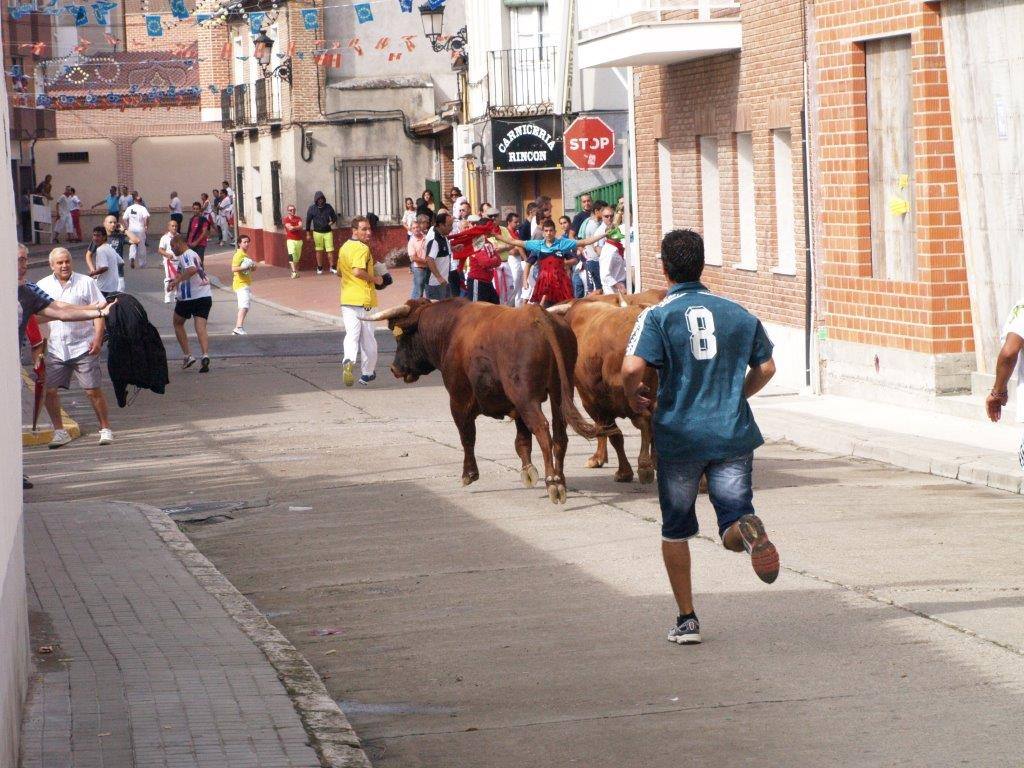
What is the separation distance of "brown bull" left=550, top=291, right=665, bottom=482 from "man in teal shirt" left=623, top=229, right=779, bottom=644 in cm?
435

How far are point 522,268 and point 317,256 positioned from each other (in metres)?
18.0

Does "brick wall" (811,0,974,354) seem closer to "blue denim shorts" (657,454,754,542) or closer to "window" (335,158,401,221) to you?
"blue denim shorts" (657,454,754,542)

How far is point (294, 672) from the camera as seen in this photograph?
743cm

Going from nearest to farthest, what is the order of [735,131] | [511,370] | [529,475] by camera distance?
1. [511,370]
2. [529,475]
3. [735,131]

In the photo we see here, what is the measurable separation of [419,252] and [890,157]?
8756mm

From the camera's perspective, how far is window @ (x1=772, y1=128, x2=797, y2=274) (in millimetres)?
19891

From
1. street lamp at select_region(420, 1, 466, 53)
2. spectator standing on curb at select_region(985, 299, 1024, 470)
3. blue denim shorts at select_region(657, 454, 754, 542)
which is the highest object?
street lamp at select_region(420, 1, 466, 53)

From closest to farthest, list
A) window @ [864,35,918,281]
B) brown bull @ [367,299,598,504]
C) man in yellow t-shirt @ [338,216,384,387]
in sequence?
brown bull @ [367,299,598,504] < window @ [864,35,918,281] < man in yellow t-shirt @ [338,216,384,387]

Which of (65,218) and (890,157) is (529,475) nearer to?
(890,157)

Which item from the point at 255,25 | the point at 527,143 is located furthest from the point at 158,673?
the point at 255,25

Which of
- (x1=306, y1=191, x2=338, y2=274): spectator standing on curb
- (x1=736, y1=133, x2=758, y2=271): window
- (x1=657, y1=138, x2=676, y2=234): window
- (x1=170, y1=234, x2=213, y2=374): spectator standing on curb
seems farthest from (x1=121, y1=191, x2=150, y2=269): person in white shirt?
(x1=736, y1=133, x2=758, y2=271): window

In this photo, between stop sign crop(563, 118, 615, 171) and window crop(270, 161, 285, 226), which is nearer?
stop sign crop(563, 118, 615, 171)

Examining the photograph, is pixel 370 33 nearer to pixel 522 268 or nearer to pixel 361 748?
pixel 522 268

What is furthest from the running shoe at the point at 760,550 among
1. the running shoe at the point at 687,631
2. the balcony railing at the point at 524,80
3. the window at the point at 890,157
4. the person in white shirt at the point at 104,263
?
the balcony railing at the point at 524,80
